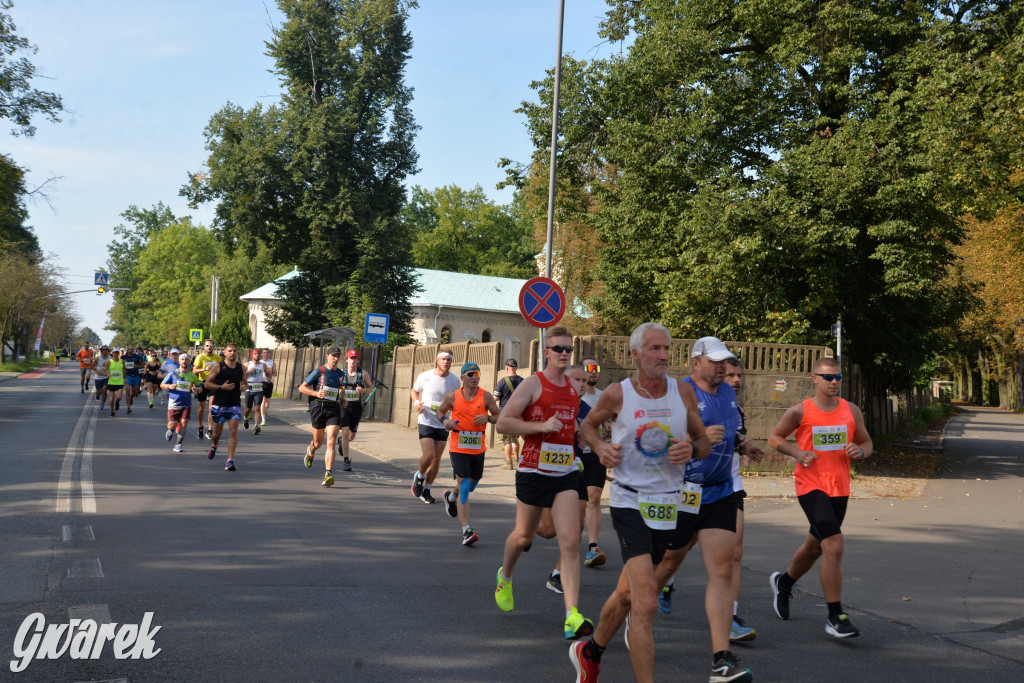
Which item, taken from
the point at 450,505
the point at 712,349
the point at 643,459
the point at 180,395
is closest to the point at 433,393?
the point at 450,505

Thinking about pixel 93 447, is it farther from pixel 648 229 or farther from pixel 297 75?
pixel 297 75

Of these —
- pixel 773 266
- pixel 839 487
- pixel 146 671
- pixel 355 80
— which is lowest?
pixel 146 671

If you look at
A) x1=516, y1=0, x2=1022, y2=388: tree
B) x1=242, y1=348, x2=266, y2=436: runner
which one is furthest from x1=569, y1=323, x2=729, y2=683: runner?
x1=242, y1=348, x2=266, y2=436: runner

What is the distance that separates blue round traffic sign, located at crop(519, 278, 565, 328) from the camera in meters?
13.7

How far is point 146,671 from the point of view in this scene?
15.9 ft

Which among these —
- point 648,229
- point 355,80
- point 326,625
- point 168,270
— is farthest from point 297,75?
point 168,270

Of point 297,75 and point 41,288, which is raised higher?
point 297,75

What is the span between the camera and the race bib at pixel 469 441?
983 centimetres

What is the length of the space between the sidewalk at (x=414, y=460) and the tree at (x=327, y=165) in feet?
59.4

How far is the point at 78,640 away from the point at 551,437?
122 inches

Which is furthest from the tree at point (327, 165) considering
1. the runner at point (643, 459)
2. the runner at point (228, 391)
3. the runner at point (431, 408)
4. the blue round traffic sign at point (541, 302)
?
the runner at point (643, 459)

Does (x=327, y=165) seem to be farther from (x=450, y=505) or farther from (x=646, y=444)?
(x=646, y=444)

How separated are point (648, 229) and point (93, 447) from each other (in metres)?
12.1

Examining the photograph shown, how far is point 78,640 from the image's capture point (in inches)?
212
